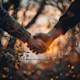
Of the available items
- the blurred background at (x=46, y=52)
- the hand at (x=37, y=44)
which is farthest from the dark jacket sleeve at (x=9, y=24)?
the blurred background at (x=46, y=52)

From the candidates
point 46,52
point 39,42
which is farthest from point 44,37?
point 46,52

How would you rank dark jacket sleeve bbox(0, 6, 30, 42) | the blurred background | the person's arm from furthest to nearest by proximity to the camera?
the blurred background
the person's arm
dark jacket sleeve bbox(0, 6, 30, 42)

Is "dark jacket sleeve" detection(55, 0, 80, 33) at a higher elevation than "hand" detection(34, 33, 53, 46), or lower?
higher

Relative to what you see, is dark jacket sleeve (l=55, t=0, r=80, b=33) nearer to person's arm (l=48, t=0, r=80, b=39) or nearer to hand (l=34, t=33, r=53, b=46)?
person's arm (l=48, t=0, r=80, b=39)

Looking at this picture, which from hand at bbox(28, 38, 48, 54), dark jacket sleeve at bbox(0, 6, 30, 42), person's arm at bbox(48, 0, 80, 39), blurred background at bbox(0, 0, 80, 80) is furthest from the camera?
blurred background at bbox(0, 0, 80, 80)

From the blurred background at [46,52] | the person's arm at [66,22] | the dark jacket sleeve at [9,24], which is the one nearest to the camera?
the dark jacket sleeve at [9,24]

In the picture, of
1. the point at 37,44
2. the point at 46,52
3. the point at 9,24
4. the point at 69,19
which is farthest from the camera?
the point at 46,52

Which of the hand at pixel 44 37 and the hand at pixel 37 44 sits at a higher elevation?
the hand at pixel 44 37

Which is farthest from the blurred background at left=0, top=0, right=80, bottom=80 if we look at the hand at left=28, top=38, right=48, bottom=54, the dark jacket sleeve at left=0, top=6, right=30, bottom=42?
the dark jacket sleeve at left=0, top=6, right=30, bottom=42

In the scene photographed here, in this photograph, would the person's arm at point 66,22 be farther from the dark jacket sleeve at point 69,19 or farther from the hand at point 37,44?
the hand at point 37,44

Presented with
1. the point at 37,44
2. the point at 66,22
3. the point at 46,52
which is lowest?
the point at 46,52

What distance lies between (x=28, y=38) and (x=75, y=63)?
126cm

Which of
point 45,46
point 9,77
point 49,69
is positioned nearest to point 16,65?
point 9,77

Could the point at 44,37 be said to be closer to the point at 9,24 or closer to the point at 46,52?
the point at 9,24
